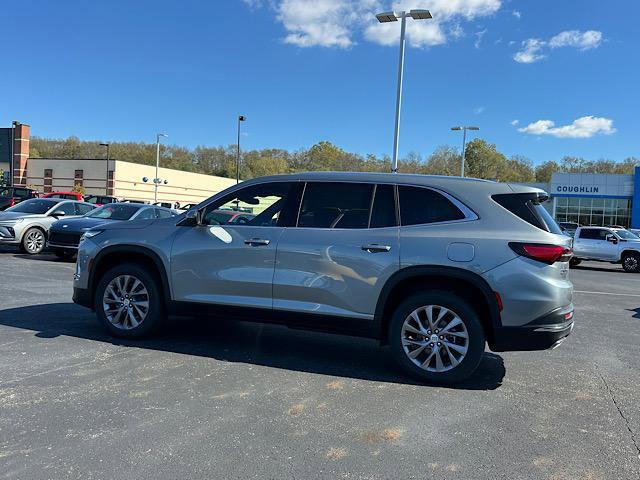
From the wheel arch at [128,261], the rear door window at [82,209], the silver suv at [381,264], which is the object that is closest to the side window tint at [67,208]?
the rear door window at [82,209]

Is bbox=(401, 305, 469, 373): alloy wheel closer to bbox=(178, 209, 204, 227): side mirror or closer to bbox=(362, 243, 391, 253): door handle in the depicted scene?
bbox=(362, 243, 391, 253): door handle

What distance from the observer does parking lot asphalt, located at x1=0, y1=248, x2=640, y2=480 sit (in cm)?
318

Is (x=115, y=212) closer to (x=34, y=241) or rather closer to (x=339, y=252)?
(x=34, y=241)

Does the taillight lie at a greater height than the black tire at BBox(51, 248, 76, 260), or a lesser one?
greater

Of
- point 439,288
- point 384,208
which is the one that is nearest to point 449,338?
point 439,288

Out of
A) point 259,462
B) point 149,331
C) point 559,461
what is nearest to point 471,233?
point 559,461

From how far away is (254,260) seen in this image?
5.15 m

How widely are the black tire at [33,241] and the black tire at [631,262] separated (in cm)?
1959

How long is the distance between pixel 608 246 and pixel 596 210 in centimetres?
3375

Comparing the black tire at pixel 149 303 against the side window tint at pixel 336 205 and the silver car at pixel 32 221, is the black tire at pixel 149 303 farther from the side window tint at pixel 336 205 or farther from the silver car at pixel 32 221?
the silver car at pixel 32 221

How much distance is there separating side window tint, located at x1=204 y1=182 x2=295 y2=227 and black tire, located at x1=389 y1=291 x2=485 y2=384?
1471 millimetres

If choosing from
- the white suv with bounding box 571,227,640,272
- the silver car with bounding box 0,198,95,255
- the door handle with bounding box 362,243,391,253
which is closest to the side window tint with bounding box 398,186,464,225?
the door handle with bounding box 362,243,391,253

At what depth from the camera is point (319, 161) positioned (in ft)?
258

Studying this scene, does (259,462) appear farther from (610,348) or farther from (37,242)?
(37,242)
